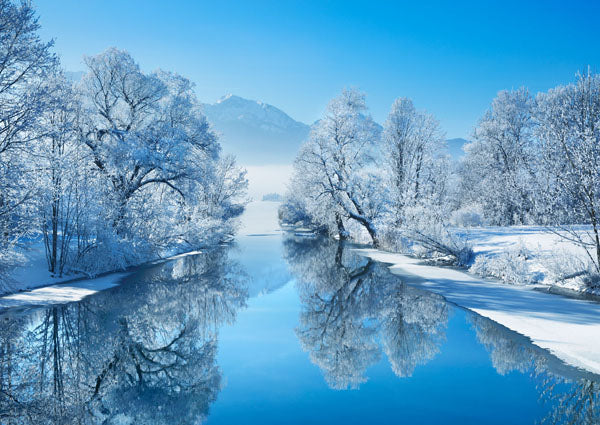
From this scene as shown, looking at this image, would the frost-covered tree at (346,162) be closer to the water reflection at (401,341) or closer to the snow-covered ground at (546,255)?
the snow-covered ground at (546,255)

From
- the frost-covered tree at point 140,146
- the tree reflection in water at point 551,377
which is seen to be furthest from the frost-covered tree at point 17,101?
the tree reflection in water at point 551,377

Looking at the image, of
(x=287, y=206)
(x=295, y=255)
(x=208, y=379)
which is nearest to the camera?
(x=208, y=379)

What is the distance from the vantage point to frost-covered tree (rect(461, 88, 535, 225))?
27.0 m

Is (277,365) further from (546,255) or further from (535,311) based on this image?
(546,255)

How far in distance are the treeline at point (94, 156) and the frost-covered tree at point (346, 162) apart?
876 centimetres

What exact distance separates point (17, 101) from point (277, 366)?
34.0 feet

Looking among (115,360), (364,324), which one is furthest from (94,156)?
(364,324)

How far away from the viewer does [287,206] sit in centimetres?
5319

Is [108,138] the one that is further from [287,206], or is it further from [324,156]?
[287,206]

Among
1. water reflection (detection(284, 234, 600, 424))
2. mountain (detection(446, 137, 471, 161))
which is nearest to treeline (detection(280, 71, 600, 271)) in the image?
mountain (detection(446, 137, 471, 161))

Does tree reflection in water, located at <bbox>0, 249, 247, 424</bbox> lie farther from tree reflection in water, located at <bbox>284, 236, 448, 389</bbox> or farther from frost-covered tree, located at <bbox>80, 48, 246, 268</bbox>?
frost-covered tree, located at <bbox>80, 48, 246, 268</bbox>

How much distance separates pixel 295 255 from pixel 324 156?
321 inches

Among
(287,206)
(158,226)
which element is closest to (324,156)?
(158,226)

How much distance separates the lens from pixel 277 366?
674 cm
